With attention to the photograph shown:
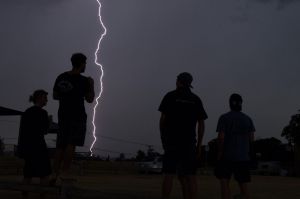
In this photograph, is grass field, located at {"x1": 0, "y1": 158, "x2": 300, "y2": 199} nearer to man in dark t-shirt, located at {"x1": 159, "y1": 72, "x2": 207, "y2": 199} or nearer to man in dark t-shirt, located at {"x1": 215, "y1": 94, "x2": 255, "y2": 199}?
man in dark t-shirt, located at {"x1": 159, "y1": 72, "x2": 207, "y2": 199}

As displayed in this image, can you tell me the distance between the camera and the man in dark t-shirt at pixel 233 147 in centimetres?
818

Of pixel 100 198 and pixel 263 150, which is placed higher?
pixel 263 150

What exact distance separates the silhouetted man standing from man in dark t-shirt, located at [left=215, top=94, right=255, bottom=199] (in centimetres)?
203

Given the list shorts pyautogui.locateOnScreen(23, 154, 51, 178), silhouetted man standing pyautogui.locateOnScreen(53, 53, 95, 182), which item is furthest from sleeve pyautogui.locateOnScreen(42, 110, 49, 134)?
silhouetted man standing pyautogui.locateOnScreen(53, 53, 95, 182)

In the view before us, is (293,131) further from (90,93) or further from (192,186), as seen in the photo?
(90,93)

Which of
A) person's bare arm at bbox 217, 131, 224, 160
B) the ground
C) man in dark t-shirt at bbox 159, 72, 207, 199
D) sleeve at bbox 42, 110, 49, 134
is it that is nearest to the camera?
the ground

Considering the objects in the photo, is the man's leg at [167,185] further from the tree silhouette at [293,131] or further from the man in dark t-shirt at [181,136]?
the tree silhouette at [293,131]

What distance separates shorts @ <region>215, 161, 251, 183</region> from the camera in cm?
818

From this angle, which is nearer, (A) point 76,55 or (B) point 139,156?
(A) point 76,55

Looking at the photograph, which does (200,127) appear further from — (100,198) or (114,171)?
(114,171)

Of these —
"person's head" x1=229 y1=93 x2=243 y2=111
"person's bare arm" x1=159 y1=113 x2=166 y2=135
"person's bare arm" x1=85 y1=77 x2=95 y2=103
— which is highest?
"person's head" x1=229 y1=93 x2=243 y2=111

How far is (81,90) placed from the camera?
23.3ft

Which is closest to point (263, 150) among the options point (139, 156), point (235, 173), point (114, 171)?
point (139, 156)

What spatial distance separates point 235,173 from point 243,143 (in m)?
0.42
